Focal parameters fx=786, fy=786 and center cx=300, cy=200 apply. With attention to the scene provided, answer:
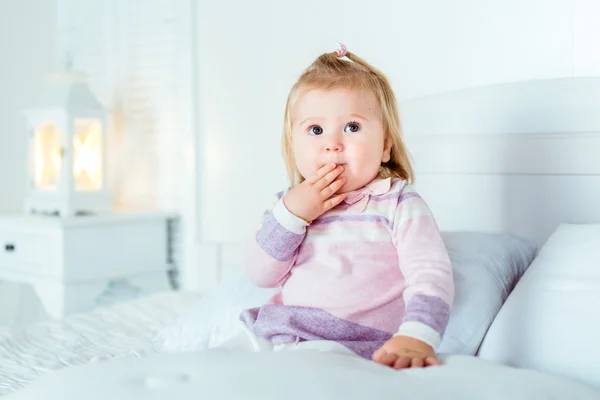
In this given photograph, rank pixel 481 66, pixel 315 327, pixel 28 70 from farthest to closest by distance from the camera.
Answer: pixel 28 70 → pixel 481 66 → pixel 315 327

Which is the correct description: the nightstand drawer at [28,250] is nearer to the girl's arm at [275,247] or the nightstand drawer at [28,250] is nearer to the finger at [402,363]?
the girl's arm at [275,247]

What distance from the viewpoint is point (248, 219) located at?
2467mm

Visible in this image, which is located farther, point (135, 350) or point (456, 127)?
point (456, 127)

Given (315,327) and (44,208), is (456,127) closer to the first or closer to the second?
(315,327)

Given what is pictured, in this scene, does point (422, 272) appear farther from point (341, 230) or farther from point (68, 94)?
point (68, 94)

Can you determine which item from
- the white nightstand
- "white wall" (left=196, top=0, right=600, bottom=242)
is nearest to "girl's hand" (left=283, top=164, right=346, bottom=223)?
"white wall" (left=196, top=0, right=600, bottom=242)

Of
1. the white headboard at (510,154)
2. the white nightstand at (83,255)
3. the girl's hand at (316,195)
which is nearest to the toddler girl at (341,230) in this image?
the girl's hand at (316,195)

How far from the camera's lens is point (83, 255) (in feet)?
8.12

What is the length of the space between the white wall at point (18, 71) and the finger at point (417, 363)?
2324mm

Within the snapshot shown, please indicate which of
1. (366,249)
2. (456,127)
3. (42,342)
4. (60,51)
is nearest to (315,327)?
(366,249)

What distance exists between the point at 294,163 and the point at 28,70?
1976 mm

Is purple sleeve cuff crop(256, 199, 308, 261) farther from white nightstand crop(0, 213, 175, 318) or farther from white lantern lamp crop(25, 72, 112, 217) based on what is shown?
white lantern lamp crop(25, 72, 112, 217)

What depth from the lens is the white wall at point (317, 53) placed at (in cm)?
180

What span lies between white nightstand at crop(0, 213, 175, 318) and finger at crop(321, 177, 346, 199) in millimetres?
1420
